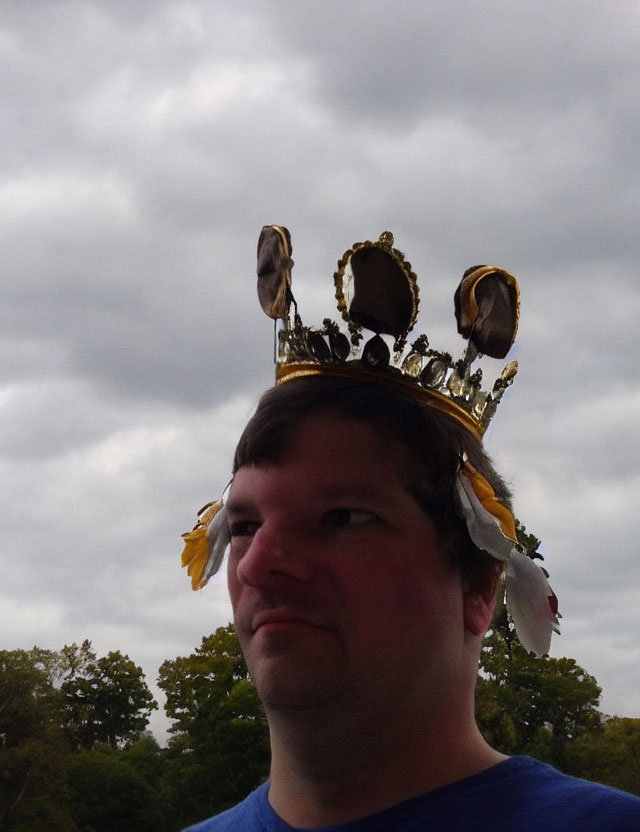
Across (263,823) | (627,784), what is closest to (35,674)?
(627,784)

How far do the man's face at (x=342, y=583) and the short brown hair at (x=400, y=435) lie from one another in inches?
1.7

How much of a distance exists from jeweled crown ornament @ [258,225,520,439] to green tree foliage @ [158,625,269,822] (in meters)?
30.3

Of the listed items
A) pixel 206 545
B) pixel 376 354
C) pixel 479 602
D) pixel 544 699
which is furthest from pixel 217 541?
pixel 544 699

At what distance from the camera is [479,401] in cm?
394

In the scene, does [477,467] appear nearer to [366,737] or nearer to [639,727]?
[366,737]

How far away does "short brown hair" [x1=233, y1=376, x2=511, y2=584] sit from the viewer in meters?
3.44

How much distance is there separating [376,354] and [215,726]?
33.4 m

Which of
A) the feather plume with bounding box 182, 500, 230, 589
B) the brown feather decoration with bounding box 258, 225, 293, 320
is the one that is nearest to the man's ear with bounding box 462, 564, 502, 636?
the feather plume with bounding box 182, 500, 230, 589

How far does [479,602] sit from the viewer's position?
3.54 metres

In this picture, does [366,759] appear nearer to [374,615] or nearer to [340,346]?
[374,615]

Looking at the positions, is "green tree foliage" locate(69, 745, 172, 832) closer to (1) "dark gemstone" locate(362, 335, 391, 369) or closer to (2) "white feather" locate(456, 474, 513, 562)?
(1) "dark gemstone" locate(362, 335, 391, 369)

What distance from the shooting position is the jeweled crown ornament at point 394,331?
3.75 m

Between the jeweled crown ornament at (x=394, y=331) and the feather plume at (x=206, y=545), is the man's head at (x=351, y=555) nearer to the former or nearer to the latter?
the jeweled crown ornament at (x=394, y=331)

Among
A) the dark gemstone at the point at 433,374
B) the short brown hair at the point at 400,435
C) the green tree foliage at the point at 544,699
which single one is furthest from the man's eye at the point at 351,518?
the green tree foliage at the point at 544,699
